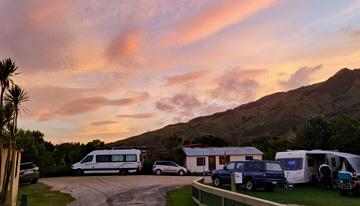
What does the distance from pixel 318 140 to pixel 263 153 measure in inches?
461

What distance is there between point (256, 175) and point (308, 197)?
3.36m

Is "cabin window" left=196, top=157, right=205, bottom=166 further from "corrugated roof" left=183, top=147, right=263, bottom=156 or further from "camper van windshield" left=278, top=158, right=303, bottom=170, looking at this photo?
"camper van windshield" left=278, top=158, right=303, bottom=170

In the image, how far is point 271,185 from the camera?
27578 millimetres

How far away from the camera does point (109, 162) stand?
160 feet

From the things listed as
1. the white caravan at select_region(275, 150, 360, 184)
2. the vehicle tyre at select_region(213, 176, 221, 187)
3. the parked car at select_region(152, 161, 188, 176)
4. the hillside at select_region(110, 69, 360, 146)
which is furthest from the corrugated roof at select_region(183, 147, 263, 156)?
the hillside at select_region(110, 69, 360, 146)

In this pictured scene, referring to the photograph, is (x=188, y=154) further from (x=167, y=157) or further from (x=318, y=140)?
(x=318, y=140)

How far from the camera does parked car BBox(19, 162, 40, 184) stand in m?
34.3

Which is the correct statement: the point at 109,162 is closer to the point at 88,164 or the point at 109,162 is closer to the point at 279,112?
the point at 88,164

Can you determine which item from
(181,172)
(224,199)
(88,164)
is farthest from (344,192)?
(88,164)

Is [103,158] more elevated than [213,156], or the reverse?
[213,156]

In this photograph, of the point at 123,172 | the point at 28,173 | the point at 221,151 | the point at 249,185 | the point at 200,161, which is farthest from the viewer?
the point at 221,151

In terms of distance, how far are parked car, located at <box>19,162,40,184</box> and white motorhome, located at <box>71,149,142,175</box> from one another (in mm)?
12315

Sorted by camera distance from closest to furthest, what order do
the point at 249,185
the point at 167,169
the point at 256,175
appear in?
the point at 256,175, the point at 249,185, the point at 167,169

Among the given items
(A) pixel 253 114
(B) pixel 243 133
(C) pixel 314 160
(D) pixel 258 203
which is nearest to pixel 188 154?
(C) pixel 314 160
